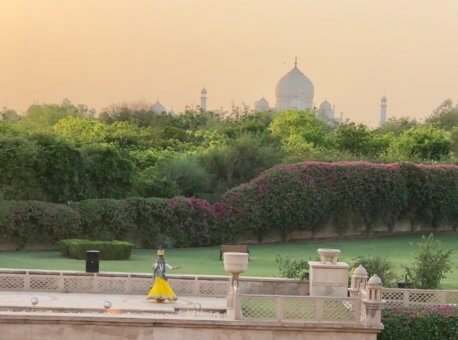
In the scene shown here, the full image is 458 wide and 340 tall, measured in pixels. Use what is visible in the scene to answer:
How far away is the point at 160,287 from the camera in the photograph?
Answer: 27797 millimetres

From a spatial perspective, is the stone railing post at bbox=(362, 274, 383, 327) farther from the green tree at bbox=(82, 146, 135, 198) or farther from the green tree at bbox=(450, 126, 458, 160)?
the green tree at bbox=(450, 126, 458, 160)

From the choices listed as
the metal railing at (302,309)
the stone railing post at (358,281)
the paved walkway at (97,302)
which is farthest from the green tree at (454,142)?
the metal railing at (302,309)

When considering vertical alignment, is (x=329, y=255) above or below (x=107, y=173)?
below

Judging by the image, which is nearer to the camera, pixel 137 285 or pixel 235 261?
pixel 235 261

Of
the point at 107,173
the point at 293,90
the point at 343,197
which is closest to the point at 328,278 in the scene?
the point at 107,173

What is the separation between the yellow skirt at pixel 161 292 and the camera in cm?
2772

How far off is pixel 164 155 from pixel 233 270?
91.9ft

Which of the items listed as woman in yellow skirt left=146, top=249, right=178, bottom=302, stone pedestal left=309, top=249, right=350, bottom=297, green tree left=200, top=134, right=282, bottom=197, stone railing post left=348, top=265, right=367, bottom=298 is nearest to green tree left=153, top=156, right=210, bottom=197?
green tree left=200, top=134, right=282, bottom=197

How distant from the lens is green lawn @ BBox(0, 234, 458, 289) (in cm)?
3688

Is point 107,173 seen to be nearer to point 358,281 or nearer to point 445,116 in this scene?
point 358,281

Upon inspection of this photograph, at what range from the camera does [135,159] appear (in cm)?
5469

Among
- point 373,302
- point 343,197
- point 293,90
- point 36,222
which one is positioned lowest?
point 373,302

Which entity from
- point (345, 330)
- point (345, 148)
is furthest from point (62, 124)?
point (345, 330)

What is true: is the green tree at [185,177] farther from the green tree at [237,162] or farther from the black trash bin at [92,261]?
the black trash bin at [92,261]
